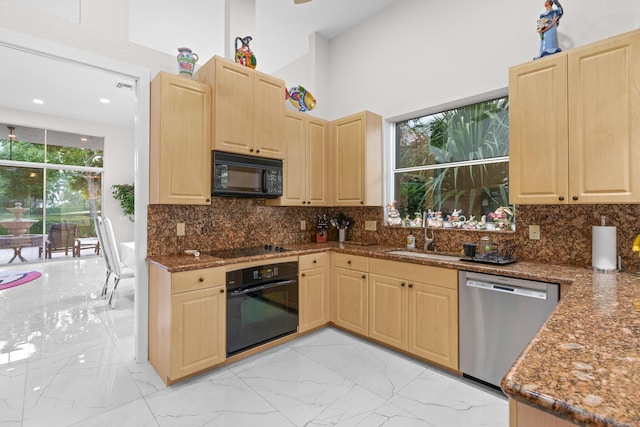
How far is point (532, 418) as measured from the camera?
751 millimetres

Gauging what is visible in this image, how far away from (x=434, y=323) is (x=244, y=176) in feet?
6.71

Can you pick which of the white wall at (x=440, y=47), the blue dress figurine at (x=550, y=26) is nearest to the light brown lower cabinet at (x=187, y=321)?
the white wall at (x=440, y=47)

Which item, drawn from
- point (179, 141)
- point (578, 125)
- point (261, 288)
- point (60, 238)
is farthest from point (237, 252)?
point (60, 238)

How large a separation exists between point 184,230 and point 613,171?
3195mm

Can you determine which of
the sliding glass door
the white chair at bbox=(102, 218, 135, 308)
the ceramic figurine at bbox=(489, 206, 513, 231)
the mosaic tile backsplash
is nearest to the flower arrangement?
the mosaic tile backsplash

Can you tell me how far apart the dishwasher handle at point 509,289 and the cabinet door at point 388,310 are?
1.86 feet

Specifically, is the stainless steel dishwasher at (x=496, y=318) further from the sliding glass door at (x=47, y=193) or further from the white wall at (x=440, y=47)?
the sliding glass door at (x=47, y=193)

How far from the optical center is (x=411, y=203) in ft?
11.2

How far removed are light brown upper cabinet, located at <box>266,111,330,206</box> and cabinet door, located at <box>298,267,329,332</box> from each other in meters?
0.80

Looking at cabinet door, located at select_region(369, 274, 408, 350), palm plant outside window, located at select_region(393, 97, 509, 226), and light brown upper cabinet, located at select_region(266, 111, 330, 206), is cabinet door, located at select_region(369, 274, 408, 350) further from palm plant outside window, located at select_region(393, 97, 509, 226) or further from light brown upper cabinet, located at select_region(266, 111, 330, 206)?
light brown upper cabinet, located at select_region(266, 111, 330, 206)

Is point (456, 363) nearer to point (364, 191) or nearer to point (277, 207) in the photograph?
point (364, 191)

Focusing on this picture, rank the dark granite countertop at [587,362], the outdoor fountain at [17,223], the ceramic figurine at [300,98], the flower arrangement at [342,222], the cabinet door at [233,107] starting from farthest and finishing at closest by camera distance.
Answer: the outdoor fountain at [17,223], the flower arrangement at [342,222], the ceramic figurine at [300,98], the cabinet door at [233,107], the dark granite countertop at [587,362]

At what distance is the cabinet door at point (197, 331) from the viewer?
2.22m

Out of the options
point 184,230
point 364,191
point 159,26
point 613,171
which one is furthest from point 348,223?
point 159,26
